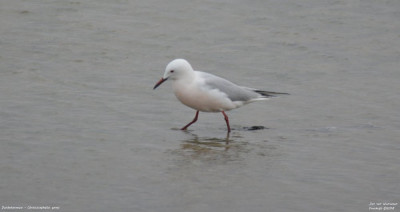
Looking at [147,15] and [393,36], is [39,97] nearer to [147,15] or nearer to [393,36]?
[147,15]

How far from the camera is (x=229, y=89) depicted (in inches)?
337

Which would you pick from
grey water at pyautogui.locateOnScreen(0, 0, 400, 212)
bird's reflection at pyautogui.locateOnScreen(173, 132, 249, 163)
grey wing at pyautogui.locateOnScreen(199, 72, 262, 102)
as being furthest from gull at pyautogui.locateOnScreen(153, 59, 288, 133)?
bird's reflection at pyautogui.locateOnScreen(173, 132, 249, 163)

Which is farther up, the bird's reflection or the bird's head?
the bird's head

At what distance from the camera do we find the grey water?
589 centimetres

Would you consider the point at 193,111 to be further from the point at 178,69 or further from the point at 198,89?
the point at 178,69

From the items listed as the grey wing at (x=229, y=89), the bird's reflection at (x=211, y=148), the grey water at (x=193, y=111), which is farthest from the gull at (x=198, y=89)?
the bird's reflection at (x=211, y=148)

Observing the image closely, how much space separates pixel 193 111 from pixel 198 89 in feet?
3.24

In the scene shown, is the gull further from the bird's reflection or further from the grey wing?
the bird's reflection

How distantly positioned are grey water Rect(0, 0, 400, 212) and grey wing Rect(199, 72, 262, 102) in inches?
12.7

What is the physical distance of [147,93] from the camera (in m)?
9.50

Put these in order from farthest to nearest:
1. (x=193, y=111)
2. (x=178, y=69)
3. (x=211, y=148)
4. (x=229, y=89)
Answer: (x=193, y=111), (x=229, y=89), (x=178, y=69), (x=211, y=148)

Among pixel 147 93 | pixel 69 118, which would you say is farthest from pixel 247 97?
pixel 69 118

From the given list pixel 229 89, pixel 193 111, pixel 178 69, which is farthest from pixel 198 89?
pixel 193 111

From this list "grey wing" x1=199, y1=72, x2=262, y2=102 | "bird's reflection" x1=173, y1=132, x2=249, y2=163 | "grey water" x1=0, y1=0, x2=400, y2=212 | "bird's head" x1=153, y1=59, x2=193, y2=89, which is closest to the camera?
"grey water" x1=0, y1=0, x2=400, y2=212
